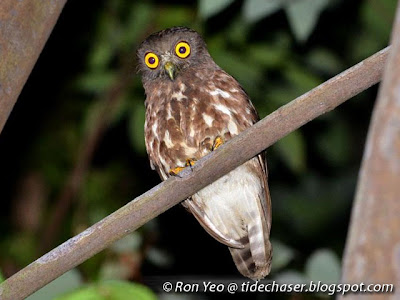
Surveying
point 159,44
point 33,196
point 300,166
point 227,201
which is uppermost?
point 159,44

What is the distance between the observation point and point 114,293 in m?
1.80

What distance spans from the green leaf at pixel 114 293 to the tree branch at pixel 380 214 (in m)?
0.74

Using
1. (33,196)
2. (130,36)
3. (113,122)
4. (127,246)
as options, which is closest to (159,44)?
(127,246)

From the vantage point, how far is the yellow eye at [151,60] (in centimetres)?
382

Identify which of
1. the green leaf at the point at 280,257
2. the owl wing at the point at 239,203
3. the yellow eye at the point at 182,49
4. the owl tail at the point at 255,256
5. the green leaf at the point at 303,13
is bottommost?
the green leaf at the point at 280,257

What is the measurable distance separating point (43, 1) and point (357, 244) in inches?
73.1

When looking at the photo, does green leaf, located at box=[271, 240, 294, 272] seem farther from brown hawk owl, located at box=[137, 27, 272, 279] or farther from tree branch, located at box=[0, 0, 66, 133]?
tree branch, located at box=[0, 0, 66, 133]

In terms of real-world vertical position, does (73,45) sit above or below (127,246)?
above

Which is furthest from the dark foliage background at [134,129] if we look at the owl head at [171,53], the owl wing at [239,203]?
the owl head at [171,53]

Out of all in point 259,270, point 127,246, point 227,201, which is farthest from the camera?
point 127,246

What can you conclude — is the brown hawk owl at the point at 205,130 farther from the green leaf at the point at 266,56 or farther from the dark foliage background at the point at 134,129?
the green leaf at the point at 266,56

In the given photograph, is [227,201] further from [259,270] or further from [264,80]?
[264,80]

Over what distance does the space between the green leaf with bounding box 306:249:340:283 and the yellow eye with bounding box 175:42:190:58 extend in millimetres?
1218

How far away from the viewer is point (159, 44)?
12.5ft
